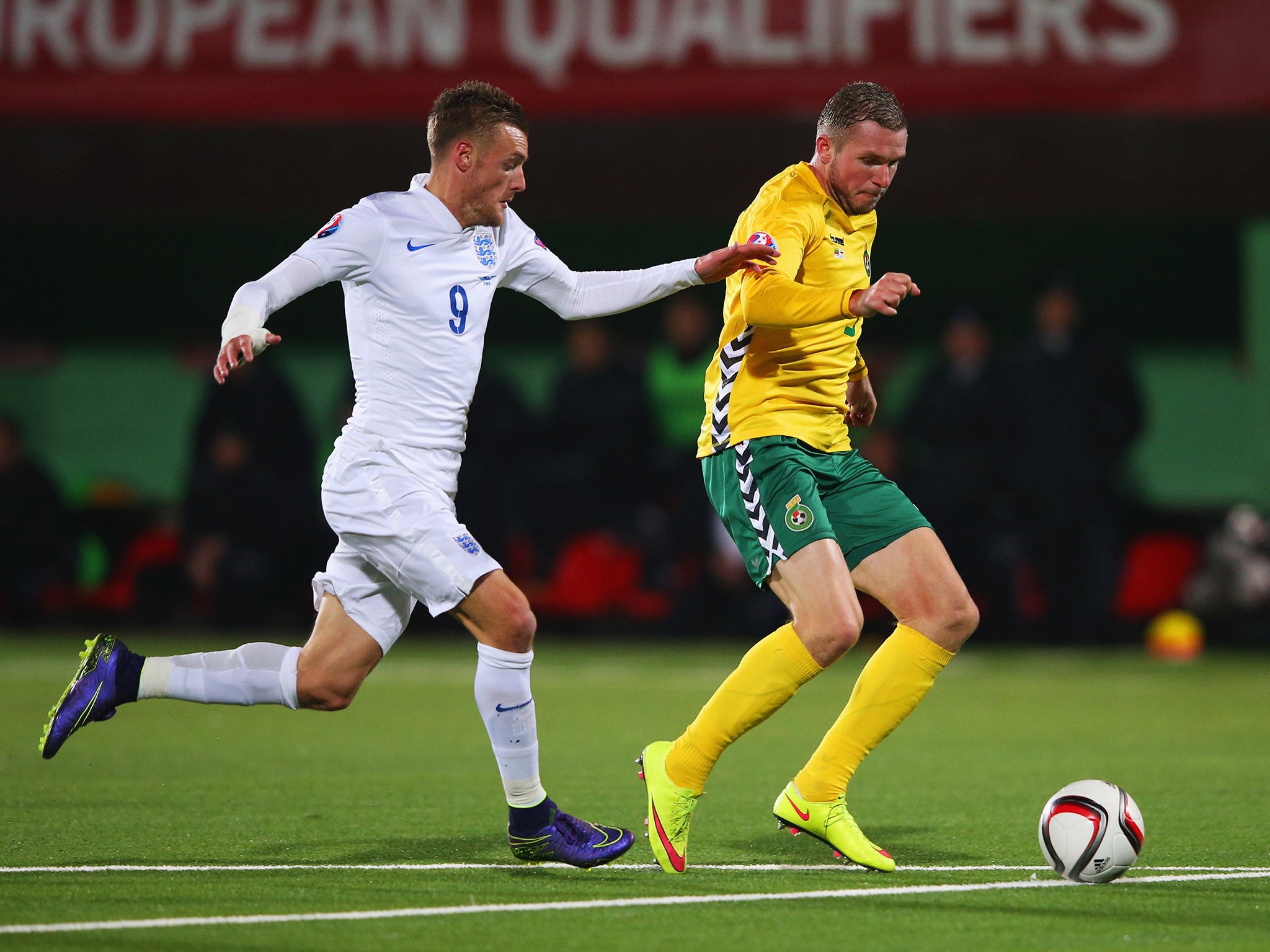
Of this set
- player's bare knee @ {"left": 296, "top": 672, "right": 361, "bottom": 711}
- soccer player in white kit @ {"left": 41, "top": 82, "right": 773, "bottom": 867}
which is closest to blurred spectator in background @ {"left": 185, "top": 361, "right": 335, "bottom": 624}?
soccer player in white kit @ {"left": 41, "top": 82, "right": 773, "bottom": 867}

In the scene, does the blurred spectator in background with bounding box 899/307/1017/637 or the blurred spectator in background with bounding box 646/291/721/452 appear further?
the blurred spectator in background with bounding box 646/291/721/452

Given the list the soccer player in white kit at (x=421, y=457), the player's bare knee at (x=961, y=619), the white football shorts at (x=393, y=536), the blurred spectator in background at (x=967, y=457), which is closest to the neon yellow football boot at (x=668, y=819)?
the soccer player in white kit at (x=421, y=457)

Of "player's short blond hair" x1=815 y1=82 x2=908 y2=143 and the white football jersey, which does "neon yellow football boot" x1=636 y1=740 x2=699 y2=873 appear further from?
"player's short blond hair" x1=815 y1=82 x2=908 y2=143

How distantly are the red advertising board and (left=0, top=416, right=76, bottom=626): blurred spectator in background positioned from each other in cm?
272

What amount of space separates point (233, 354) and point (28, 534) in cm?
934

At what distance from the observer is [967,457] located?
41.3 feet

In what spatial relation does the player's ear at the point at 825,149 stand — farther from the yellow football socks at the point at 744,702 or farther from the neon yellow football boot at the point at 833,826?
the neon yellow football boot at the point at 833,826

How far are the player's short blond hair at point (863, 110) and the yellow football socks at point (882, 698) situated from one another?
1.50 meters

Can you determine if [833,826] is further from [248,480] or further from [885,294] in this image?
[248,480]

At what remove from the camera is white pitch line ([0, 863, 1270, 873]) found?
5.22 meters

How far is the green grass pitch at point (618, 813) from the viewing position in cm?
450

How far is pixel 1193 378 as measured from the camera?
1442 cm

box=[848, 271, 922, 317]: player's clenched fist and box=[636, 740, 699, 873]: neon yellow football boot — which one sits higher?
box=[848, 271, 922, 317]: player's clenched fist

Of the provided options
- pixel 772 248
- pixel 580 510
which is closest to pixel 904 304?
pixel 580 510
